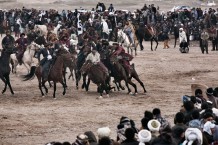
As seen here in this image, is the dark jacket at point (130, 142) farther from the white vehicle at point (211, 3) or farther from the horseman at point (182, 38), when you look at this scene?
the white vehicle at point (211, 3)

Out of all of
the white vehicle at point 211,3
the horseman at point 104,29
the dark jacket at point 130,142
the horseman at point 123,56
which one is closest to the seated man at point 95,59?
the horseman at point 123,56

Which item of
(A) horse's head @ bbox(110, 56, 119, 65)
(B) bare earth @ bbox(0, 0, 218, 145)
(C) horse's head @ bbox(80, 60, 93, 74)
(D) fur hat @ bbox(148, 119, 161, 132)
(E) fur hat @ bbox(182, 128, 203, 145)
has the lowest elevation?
(B) bare earth @ bbox(0, 0, 218, 145)

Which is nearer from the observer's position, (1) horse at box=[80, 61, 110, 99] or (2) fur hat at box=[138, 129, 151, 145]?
(2) fur hat at box=[138, 129, 151, 145]

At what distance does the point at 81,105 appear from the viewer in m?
22.4

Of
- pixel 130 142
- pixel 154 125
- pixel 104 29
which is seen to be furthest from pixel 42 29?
pixel 130 142

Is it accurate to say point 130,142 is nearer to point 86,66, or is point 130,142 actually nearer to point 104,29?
point 86,66

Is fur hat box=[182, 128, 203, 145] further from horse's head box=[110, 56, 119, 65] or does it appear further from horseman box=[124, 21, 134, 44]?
horseman box=[124, 21, 134, 44]

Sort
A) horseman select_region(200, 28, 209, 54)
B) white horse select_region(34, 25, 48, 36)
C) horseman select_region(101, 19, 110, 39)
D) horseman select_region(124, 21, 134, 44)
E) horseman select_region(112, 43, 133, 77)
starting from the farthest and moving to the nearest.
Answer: horseman select_region(101, 19, 110, 39) → white horse select_region(34, 25, 48, 36) → horseman select_region(200, 28, 209, 54) → horseman select_region(124, 21, 134, 44) → horseman select_region(112, 43, 133, 77)

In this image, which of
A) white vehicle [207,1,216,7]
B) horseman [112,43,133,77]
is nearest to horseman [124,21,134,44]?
horseman [112,43,133,77]

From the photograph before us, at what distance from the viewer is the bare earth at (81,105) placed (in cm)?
1870

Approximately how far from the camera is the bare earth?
18703 mm

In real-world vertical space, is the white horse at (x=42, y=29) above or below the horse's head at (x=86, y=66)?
below

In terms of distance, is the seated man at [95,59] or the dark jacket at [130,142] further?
the seated man at [95,59]

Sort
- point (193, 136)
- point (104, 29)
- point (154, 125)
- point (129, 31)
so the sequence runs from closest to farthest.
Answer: point (193, 136) < point (154, 125) < point (129, 31) < point (104, 29)
